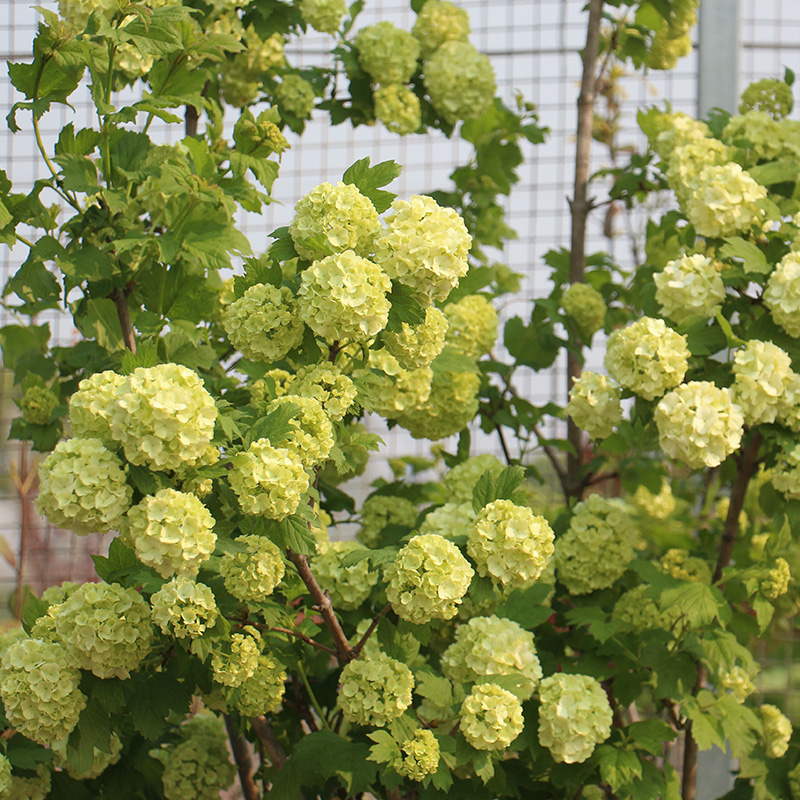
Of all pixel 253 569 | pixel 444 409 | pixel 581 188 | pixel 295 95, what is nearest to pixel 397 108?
pixel 295 95

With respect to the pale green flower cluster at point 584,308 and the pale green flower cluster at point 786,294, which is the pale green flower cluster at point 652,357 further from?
the pale green flower cluster at point 584,308

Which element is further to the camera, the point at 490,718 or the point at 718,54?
the point at 718,54

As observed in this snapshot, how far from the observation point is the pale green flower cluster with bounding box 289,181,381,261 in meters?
1.30

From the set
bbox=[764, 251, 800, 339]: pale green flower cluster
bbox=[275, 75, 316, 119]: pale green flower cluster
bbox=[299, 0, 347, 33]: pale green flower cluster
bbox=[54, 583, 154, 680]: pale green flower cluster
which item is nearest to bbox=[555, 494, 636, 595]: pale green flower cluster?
bbox=[764, 251, 800, 339]: pale green flower cluster

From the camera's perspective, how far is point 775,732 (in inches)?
77.4

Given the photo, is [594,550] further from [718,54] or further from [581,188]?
[718,54]

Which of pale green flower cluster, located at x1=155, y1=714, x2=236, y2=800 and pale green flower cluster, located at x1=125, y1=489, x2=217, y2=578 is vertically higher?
pale green flower cluster, located at x1=125, y1=489, x2=217, y2=578

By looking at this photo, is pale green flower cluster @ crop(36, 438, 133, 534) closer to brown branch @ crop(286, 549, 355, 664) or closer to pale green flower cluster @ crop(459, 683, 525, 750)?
brown branch @ crop(286, 549, 355, 664)

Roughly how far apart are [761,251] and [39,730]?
1560 millimetres

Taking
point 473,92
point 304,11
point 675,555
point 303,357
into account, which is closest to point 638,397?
point 675,555

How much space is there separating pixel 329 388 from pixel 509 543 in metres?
0.35

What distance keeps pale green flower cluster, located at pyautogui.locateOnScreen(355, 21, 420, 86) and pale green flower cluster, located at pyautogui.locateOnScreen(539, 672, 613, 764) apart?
5.20ft

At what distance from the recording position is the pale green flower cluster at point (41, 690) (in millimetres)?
1416

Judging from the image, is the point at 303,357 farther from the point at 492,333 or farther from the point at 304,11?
the point at 304,11
